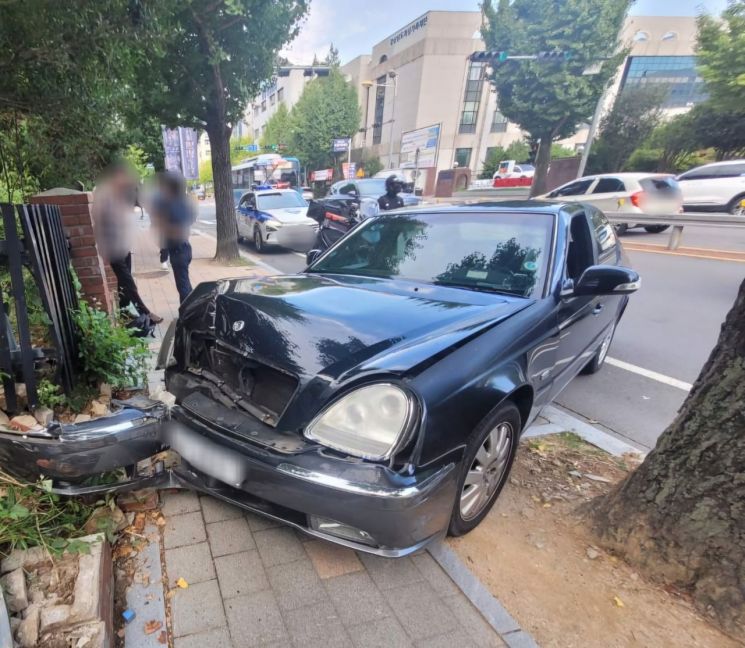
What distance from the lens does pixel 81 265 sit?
12.4ft

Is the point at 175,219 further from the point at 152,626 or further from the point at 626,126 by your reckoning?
the point at 626,126

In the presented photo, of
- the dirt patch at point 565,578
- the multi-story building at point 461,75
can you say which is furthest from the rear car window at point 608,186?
the multi-story building at point 461,75

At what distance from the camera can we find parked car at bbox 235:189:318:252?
1127cm

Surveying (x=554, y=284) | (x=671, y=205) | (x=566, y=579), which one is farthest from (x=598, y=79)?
(x=566, y=579)

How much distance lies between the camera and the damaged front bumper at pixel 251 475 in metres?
1.67

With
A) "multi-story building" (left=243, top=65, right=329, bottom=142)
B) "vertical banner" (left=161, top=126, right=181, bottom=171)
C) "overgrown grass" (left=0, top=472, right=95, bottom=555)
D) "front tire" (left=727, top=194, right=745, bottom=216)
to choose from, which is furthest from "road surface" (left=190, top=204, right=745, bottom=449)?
"multi-story building" (left=243, top=65, right=329, bottom=142)

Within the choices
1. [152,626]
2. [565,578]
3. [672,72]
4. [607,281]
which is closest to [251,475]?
[152,626]

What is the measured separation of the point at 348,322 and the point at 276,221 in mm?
9848

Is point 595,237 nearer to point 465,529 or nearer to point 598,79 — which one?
point 465,529

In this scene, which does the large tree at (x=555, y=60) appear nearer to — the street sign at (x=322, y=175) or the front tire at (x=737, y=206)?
the front tire at (x=737, y=206)

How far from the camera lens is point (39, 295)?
2854mm

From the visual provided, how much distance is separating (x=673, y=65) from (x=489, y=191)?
26.3 m

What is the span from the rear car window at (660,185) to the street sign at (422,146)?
24.0 meters

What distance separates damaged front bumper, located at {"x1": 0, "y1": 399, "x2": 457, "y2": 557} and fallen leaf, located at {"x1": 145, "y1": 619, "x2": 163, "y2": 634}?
51cm
